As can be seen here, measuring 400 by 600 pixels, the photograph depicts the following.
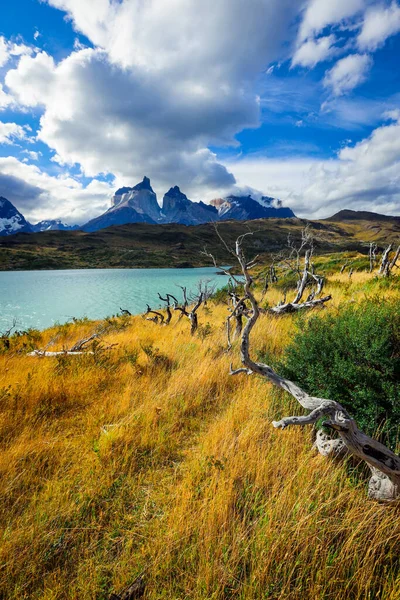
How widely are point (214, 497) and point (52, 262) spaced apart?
115m

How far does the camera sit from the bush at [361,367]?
295cm

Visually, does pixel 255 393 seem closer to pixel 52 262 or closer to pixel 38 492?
pixel 38 492

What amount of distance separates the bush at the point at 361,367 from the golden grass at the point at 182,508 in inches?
24.5

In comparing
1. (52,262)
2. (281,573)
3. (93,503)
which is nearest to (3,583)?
(93,503)

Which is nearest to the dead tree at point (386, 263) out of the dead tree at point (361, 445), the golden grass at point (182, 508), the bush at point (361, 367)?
the bush at point (361, 367)

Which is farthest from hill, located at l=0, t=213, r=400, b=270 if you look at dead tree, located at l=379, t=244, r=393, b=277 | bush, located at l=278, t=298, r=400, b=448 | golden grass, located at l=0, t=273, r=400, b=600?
golden grass, located at l=0, t=273, r=400, b=600

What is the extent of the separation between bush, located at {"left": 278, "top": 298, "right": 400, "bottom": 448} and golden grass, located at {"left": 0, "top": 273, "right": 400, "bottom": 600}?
2.04ft

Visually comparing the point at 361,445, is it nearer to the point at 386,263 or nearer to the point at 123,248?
the point at 386,263

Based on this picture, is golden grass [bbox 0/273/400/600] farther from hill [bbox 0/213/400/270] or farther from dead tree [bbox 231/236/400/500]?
hill [bbox 0/213/400/270]

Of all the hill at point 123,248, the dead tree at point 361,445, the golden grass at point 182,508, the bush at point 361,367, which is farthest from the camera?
the hill at point 123,248

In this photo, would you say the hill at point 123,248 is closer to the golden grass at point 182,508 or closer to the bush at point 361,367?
the bush at point 361,367

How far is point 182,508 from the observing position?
2.47m

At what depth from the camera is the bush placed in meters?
2.95

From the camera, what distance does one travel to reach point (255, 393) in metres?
4.52
